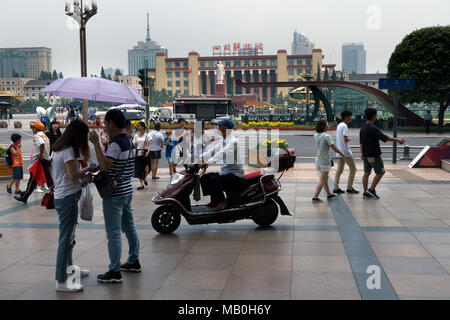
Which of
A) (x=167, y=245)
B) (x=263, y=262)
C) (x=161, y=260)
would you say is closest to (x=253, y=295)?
(x=263, y=262)

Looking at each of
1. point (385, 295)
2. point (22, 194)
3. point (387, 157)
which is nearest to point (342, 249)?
point (385, 295)

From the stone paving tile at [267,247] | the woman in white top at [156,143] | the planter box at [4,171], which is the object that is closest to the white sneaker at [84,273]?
the stone paving tile at [267,247]

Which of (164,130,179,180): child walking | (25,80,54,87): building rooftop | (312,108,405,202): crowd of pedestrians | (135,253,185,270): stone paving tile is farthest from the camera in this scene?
(25,80,54,87): building rooftop

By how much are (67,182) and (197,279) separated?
167 cm

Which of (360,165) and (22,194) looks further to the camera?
(360,165)

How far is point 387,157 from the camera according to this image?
1938 cm

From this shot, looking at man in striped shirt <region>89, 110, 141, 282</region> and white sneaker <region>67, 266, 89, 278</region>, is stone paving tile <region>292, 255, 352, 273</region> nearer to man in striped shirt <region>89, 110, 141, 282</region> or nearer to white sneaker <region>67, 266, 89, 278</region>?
man in striped shirt <region>89, 110, 141, 282</region>

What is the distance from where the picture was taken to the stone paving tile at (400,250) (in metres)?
6.09

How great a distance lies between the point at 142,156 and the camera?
1165 cm

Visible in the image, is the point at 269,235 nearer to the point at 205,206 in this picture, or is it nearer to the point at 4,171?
the point at 205,206

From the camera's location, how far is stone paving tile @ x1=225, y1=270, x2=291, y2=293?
16.4ft

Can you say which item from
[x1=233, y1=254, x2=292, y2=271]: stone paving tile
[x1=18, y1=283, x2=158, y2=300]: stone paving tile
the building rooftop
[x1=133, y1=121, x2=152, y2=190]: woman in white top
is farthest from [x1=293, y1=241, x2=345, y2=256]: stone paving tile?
the building rooftop
